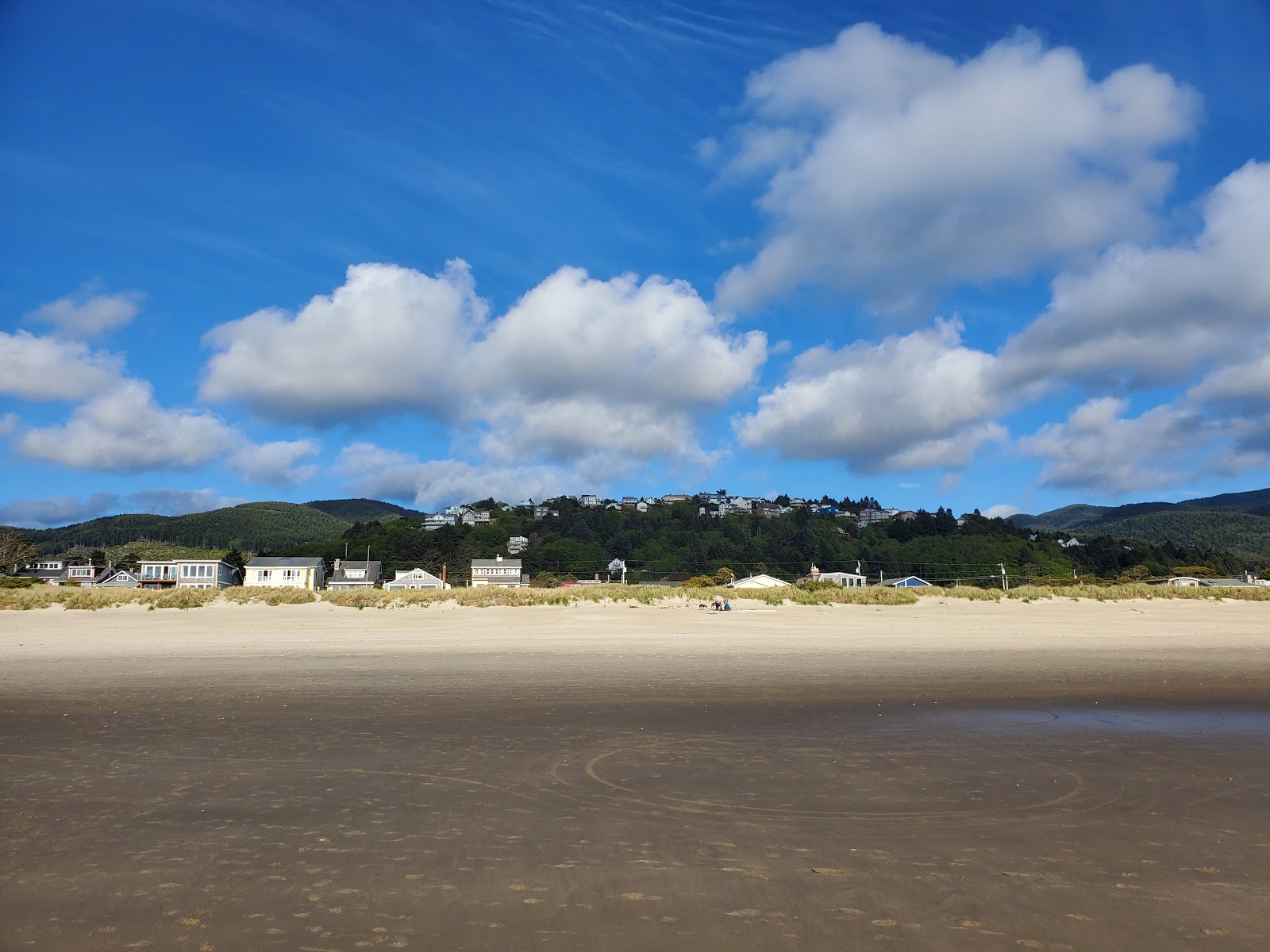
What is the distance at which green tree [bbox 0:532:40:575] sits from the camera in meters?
88.8

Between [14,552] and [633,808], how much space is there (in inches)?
4375

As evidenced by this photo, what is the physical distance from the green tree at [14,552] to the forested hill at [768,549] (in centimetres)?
3594

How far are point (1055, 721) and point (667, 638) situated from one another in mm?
12663

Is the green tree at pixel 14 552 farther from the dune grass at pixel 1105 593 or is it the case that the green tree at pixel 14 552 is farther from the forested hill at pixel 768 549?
the dune grass at pixel 1105 593

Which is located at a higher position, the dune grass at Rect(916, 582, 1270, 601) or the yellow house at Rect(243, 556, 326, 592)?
the yellow house at Rect(243, 556, 326, 592)

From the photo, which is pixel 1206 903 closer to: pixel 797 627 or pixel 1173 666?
pixel 1173 666

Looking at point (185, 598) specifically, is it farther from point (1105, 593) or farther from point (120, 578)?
point (120, 578)

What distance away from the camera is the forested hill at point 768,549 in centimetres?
10756

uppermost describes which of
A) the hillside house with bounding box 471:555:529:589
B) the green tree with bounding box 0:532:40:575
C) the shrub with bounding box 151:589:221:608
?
the green tree with bounding box 0:532:40:575

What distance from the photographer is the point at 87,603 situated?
102ft

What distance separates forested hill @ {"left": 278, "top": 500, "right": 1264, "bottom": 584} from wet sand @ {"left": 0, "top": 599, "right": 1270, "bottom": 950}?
275ft

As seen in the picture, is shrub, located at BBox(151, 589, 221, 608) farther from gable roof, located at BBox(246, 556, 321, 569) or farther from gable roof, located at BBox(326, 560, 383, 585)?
gable roof, located at BBox(326, 560, 383, 585)

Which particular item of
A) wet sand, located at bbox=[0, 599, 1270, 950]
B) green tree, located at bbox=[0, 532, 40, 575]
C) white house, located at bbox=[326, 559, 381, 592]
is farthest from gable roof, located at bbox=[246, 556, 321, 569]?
wet sand, located at bbox=[0, 599, 1270, 950]

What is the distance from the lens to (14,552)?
92625mm
